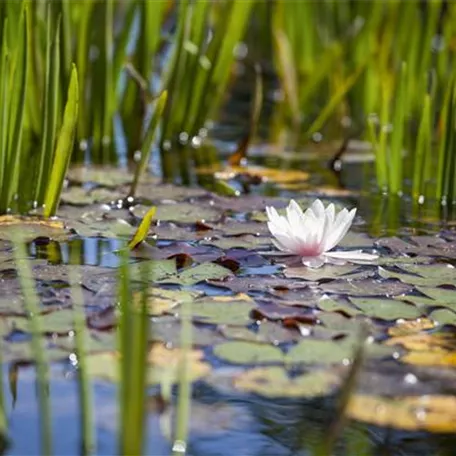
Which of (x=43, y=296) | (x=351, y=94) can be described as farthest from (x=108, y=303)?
(x=351, y=94)

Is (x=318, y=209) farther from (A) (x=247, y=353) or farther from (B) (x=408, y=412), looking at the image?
(B) (x=408, y=412)

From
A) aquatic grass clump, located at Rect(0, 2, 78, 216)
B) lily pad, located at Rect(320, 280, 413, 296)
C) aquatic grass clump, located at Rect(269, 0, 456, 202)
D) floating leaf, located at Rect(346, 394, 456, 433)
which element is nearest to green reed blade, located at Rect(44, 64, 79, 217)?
aquatic grass clump, located at Rect(0, 2, 78, 216)

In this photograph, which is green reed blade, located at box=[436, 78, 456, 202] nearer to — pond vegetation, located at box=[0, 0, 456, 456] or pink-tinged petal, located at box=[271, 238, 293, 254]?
pond vegetation, located at box=[0, 0, 456, 456]

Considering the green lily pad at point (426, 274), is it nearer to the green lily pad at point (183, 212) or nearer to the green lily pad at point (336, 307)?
the green lily pad at point (336, 307)

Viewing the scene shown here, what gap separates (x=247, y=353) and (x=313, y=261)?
483 mm

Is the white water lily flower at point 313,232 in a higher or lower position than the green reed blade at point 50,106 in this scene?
lower

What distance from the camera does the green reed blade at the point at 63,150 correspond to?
7.34 feet

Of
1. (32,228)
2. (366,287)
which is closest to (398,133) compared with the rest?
(366,287)

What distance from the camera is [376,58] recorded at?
12.1ft

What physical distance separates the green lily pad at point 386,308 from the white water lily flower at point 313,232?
211 mm

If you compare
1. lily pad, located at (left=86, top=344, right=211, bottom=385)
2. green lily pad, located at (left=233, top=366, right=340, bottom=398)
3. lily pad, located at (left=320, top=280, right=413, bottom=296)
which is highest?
lily pad, located at (left=320, top=280, right=413, bottom=296)

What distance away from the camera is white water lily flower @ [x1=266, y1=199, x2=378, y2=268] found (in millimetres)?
2014

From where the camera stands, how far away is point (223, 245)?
219cm

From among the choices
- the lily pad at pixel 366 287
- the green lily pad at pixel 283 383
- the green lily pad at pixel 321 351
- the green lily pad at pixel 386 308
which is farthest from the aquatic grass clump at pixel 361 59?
the green lily pad at pixel 283 383
